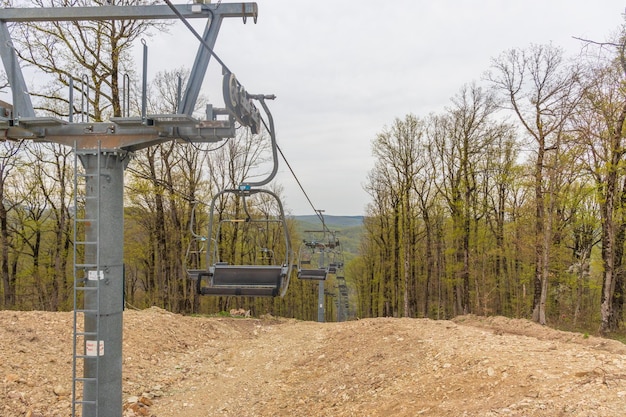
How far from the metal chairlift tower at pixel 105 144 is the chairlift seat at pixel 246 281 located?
7.34 feet

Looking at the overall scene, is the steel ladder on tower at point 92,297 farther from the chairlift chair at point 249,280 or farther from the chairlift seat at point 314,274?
the chairlift seat at point 314,274

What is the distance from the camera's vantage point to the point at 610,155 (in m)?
17.1

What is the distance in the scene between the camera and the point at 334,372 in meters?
10.4

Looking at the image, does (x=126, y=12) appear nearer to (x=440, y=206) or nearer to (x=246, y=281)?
(x=246, y=281)

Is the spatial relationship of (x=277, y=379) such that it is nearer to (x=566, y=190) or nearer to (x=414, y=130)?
(x=566, y=190)

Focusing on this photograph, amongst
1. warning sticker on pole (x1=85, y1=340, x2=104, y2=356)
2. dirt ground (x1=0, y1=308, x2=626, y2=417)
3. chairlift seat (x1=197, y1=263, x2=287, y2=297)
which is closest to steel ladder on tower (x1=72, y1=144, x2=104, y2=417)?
warning sticker on pole (x1=85, y1=340, x2=104, y2=356)

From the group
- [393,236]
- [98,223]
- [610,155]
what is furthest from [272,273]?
[393,236]

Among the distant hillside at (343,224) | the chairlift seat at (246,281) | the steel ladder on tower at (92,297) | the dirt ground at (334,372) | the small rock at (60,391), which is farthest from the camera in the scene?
the distant hillside at (343,224)

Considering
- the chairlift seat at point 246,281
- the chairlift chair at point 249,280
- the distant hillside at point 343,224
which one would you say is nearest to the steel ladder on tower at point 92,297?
the chairlift chair at point 249,280

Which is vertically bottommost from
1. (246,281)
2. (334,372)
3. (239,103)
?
(334,372)

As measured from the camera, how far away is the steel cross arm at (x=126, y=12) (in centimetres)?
572

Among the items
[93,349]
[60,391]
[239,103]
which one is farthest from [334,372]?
[239,103]

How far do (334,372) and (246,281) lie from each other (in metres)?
3.85

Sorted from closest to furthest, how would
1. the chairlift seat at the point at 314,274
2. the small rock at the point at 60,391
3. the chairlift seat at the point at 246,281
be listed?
the chairlift seat at the point at 246,281
the small rock at the point at 60,391
the chairlift seat at the point at 314,274
